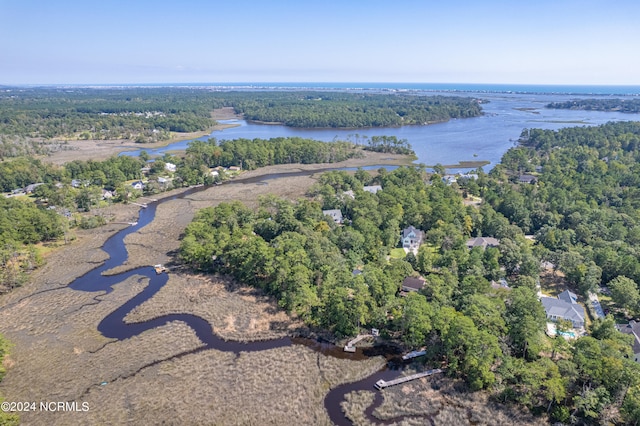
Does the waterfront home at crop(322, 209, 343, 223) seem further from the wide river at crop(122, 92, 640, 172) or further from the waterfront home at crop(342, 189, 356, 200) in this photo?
the wide river at crop(122, 92, 640, 172)

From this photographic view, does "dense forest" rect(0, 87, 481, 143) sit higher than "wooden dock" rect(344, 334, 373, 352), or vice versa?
"dense forest" rect(0, 87, 481, 143)

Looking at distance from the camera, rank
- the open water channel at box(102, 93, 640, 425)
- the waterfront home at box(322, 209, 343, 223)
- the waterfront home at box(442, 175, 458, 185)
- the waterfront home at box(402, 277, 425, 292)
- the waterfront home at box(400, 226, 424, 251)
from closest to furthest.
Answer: the open water channel at box(102, 93, 640, 425) < the waterfront home at box(402, 277, 425, 292) < the waterfront home at box(400, 226, 424, 251) < the waterfront home at box(322, 209, 343, 223) < the waterfront home at box(442, 175, 458, 185)

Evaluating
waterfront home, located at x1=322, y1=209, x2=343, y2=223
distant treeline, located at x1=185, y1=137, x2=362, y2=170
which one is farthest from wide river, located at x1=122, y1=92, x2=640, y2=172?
waterfront home, located at x1=322, y1=209, x2=343, y2=223

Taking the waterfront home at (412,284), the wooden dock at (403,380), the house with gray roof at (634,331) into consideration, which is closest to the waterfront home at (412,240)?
the waterfront home at (412,284)

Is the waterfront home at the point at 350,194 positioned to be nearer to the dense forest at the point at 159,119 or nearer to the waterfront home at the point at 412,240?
the waterfront home at the point at 412,240

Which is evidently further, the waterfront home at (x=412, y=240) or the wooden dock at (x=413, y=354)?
the waterfront home at (x=412, y=240)

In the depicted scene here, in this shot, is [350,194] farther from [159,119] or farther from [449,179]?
[159,119]

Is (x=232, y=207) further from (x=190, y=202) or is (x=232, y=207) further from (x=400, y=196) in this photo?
(x=400, y=196)

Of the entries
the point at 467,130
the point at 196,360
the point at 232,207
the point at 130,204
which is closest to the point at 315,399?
the point at 196,360
